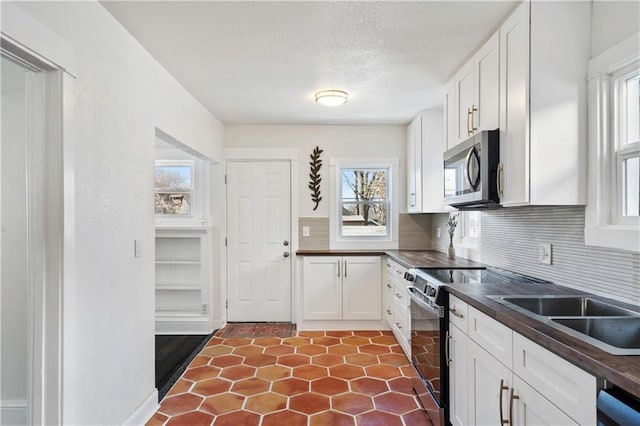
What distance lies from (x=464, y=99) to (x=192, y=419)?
2856mm

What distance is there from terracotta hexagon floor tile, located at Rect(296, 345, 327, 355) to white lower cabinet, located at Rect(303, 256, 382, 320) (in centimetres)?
50

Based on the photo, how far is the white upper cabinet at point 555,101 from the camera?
1782 mm

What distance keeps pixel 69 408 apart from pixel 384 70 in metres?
2.75

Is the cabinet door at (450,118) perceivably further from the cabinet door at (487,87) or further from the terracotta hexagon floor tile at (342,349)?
the terracotta hexagon floor tile at (342,349)

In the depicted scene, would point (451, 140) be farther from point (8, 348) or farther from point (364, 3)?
point (8, 348)

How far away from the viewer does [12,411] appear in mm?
2158

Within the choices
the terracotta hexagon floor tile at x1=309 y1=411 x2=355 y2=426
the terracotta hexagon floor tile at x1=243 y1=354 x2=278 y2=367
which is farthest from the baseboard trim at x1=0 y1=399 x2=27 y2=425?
the terracotta hexagon floor tile at x1=309 y1=411 x2=355 y2=426

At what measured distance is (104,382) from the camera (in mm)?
1857

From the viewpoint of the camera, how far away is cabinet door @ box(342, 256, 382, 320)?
4.00 m

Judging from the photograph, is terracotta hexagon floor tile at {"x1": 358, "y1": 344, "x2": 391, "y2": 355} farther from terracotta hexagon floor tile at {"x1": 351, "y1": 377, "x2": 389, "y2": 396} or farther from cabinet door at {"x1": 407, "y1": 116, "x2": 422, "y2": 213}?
cabinet door at {"x1": 407, "y1": 116, "x2": 422, "y2": 213}

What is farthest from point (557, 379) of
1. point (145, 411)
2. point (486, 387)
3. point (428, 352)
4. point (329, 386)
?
point (145, 411)

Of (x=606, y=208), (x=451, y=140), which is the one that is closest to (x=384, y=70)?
(x=451, y=140)

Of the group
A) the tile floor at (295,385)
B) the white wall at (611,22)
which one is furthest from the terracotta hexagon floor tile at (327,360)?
the white wall at (611,22)

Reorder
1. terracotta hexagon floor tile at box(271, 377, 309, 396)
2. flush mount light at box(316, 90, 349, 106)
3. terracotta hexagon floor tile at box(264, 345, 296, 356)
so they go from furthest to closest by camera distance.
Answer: terracotta hexagon floor tile at box(264, 345, 296, 356)
flush mount light at box(316, 90, 349, 106)
terracotta hexagon floor tile at box(271, 377, 309, 396)
